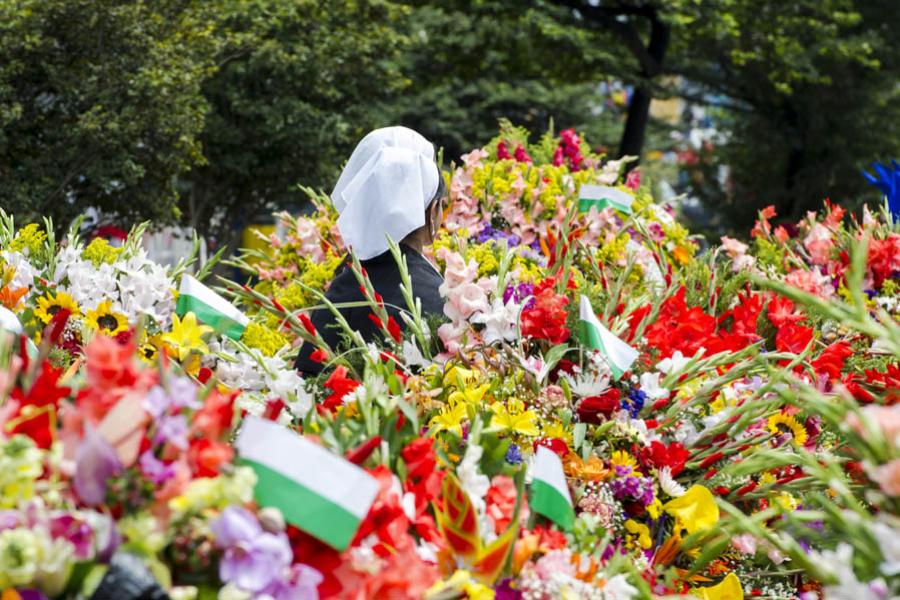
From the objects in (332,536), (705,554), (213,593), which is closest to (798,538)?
(705,554)

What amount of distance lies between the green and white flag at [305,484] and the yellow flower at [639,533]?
0.76m

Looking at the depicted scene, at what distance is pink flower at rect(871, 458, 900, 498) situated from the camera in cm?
117

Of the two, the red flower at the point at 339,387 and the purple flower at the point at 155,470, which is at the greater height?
the purple flower at the point at 155,470

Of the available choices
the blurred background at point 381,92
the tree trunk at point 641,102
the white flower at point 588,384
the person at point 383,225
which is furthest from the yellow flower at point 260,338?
the tree trunk at point 641,102

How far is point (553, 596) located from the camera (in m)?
1.39

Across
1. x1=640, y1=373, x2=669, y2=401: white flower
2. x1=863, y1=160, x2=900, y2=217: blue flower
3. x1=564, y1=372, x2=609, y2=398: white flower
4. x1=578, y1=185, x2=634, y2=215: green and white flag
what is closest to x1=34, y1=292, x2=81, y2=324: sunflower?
x1=564, y1=372, x2=609, y2=398: white flower

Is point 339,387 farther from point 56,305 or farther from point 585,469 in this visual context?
point 56,305

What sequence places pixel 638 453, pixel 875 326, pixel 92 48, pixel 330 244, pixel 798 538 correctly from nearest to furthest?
1. pixel 875 326
2. pixel 798 538
3. pixel 638 453
4. pixel 330 244
5. pixel 92 48

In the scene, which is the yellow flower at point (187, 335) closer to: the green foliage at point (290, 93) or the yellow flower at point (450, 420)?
the yellow flower at point (450, 420)

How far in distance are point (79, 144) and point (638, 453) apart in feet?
22.7

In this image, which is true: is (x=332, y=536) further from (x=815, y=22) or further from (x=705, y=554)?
(x=815, y=22)

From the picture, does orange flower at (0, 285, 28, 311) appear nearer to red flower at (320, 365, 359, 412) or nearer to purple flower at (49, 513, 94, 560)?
red flower at (320, 365, 359, 412)

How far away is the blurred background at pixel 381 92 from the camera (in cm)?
789

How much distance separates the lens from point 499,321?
2.07m
